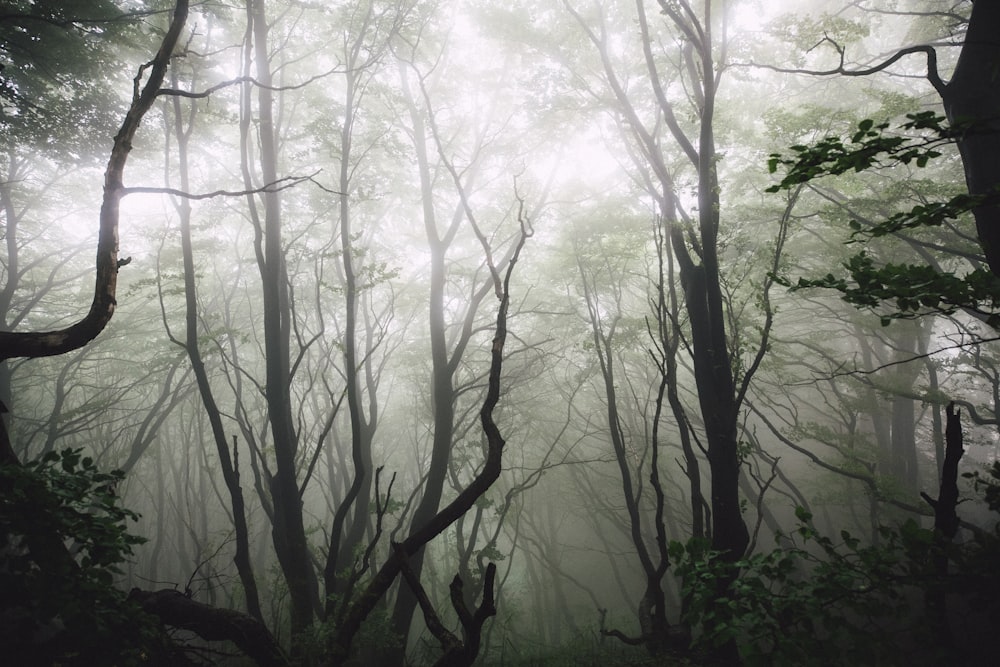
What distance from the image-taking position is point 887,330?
12055 mm

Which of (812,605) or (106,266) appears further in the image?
(106,266)

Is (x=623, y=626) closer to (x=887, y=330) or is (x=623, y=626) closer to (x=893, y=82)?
(x=887, y=330)

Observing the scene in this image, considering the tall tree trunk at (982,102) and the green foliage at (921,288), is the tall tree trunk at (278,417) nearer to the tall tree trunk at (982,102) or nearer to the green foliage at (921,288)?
the green foliage at (921,288)

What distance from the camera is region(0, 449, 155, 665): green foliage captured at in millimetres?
1795

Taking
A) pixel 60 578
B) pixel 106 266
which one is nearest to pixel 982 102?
pixel 106 266

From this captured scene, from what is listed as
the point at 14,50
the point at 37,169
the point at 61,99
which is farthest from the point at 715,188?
the point at 37,169

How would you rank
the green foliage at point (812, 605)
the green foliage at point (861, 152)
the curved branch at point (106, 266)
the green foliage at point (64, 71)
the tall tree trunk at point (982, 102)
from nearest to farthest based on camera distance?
1. the green foliage at point (861, 152)
2. the green foliage at point (812, 605)
3. the curved branch at point (106, 266)
4. the tall tree trunk at point (982, 102)
5. the green foliage at point (64, 71)

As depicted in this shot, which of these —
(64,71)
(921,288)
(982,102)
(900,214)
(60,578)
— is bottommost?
(60,578)

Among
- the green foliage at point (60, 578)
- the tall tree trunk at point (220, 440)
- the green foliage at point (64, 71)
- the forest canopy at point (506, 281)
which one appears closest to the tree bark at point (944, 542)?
the forest canopy at point (506, 281)

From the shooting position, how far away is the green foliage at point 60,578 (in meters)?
1.79

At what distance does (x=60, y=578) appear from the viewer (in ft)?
6.03

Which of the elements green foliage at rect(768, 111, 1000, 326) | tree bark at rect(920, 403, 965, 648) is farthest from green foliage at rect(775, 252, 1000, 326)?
tree bark at rect(920, 403, 965, 648)

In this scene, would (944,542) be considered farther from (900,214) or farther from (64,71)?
(64,71)

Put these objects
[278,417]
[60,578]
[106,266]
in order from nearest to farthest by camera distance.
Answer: [60,578]
[106,266]
[278,417]
